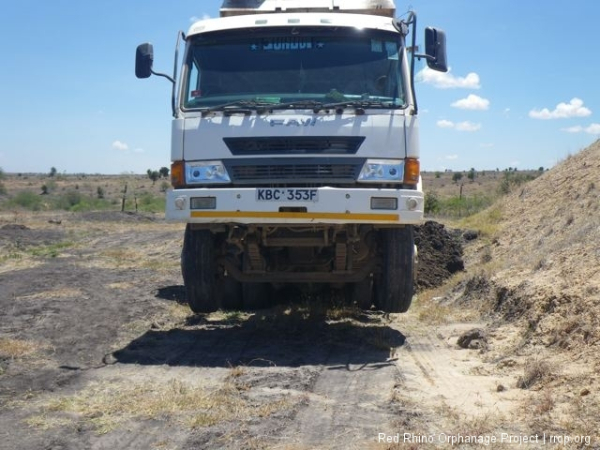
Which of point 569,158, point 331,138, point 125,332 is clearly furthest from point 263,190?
point 569,158

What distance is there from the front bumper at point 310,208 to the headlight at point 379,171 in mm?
156

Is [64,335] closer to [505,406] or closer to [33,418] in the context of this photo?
[33,418]

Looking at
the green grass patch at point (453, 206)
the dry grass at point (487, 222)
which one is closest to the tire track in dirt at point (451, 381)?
the dry grass at point (487, 222)

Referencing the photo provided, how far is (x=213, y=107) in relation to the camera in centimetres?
778

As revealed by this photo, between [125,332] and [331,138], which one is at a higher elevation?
[331,138]

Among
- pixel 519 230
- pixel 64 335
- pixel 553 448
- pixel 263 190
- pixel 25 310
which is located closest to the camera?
pixel 553 448

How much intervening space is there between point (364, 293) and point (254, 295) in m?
→ 1.60

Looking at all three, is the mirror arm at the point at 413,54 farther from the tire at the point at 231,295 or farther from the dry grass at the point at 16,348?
→ the dry grass at the point at 16,348

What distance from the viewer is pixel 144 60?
8492 millimetres

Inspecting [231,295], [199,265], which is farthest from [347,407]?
[231,295]

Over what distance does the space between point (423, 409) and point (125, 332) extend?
450 cm

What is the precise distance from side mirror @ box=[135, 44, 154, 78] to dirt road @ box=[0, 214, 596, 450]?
318cm

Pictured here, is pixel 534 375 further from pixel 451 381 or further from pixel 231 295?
pixel 231 295

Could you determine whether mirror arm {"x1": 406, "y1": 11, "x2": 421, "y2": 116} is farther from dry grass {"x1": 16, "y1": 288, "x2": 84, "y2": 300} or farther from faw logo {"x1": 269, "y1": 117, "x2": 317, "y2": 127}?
dry grass {"x1": 16, "y1": 288, "x2": 84, "y2": 300}
